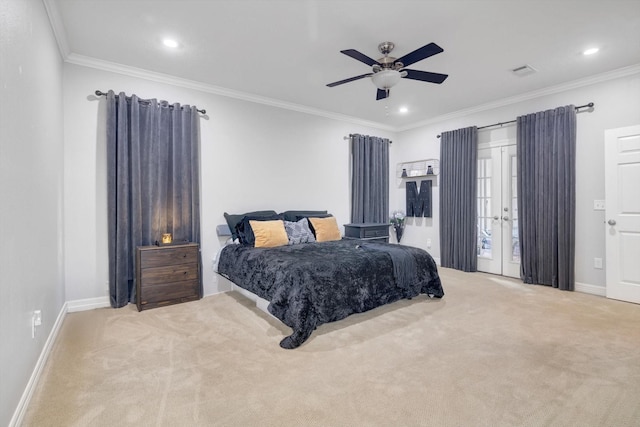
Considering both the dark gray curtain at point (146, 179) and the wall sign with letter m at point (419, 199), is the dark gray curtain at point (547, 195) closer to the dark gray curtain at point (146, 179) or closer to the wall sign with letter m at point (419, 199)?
the wall sign with letter m at point (419, 199)

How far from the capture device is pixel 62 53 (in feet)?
10.2

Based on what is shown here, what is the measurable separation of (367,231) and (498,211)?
6.76 feet

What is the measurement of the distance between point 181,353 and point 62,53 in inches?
125

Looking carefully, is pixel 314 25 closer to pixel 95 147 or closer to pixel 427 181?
pixel 95 147

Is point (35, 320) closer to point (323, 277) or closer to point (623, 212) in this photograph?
point (323, 277)

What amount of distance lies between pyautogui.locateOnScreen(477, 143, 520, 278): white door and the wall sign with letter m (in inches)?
36.6

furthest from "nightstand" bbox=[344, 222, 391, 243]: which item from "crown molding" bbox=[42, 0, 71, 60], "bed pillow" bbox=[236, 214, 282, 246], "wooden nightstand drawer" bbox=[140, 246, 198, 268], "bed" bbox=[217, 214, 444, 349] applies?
"crown molding" bbox=[42, 0, 71, 60]

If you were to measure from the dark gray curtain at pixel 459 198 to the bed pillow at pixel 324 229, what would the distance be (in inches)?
85.4

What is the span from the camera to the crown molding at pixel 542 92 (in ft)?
12.0

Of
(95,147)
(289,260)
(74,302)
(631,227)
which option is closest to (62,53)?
(95,147)

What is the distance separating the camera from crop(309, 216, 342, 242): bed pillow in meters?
4.40

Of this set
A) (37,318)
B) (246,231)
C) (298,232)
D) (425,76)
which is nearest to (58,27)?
(37,318)

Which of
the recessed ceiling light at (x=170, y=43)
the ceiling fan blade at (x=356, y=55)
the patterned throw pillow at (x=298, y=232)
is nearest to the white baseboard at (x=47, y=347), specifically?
the patterned throw pillow at (x=298, y=232)

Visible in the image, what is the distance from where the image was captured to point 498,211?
191 inches
